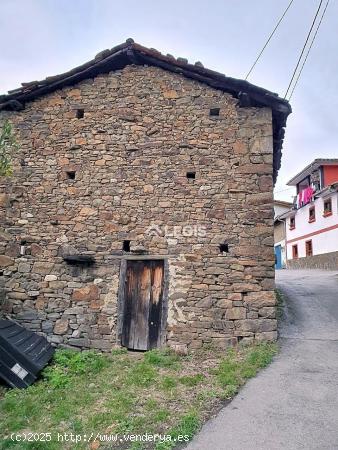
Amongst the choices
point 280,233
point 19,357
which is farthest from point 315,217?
point 19,357

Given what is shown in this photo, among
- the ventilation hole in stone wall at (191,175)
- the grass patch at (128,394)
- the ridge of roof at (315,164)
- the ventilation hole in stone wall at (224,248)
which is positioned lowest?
the grass patch at (128,394)

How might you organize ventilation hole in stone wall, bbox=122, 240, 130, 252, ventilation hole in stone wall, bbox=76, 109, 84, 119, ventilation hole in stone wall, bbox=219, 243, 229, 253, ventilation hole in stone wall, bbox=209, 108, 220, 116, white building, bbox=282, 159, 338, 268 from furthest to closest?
white building, bbox=282, 159, 338, 268 < ventilation hole in stone wall, bbox=76, 109, 84, 119 < ventilation hole in stone wall, bbox=209, 108, 220, 116 < ventilation hole in stone wall, bbox=122, 240, 130, 252 < ventilation hole in stone wall, bbox=219, 243, 229, 253

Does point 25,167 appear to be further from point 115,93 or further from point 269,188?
point 269,188

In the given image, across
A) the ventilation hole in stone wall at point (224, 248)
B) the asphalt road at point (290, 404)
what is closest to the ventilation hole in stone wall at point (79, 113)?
the ventilation hole in stone wall at point (224, 248)

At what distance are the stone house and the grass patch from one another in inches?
17.1

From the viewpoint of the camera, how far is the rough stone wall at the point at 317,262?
1833 cm

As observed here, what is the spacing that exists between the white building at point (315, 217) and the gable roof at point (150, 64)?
12.9 meters

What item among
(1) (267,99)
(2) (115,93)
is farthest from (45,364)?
(1) (267,99)

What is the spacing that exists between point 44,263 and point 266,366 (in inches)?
176

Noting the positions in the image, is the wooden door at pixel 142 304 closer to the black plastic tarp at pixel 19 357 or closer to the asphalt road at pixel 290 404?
the black plastic tarp at pixel 19 357

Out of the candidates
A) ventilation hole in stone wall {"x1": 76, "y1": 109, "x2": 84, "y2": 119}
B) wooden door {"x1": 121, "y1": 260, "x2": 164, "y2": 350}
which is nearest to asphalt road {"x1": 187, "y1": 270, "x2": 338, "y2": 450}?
wooden door {"x1": 121, "y1": 260, "x2": 164, "y2": 350}

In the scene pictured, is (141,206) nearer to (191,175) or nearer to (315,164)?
(191,175)

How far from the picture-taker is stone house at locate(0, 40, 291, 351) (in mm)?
6375

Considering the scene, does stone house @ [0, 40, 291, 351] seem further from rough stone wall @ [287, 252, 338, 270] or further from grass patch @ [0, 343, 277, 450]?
rough stone wall @ [287, 252, 338, 270]
